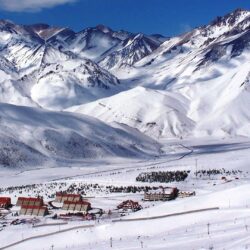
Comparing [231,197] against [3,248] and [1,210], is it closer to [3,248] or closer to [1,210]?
[3,248]

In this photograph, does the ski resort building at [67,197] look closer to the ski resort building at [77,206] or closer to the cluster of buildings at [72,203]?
the cluster of buildings at [72,203]

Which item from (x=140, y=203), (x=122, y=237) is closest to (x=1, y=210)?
(x=140, y=203)

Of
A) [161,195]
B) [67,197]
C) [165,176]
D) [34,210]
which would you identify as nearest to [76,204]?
[34,210]

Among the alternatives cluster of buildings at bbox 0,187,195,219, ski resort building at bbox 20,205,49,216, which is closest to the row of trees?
cluster of buildings at bbox 0,187,195,219

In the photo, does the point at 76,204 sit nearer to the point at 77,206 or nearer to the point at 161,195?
the point at 77,206

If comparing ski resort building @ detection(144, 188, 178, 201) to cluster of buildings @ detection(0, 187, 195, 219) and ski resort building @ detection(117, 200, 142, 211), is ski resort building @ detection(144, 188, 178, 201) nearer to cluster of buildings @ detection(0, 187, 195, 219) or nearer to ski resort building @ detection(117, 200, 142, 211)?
cluster of buildings @ detection(0, 187, 195, 219)

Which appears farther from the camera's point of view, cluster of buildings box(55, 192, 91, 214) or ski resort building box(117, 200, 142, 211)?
cluster of buildings box(55, 192, 91, 214)

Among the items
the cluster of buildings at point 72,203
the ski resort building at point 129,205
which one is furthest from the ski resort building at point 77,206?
the ski resort building at point 129,205
